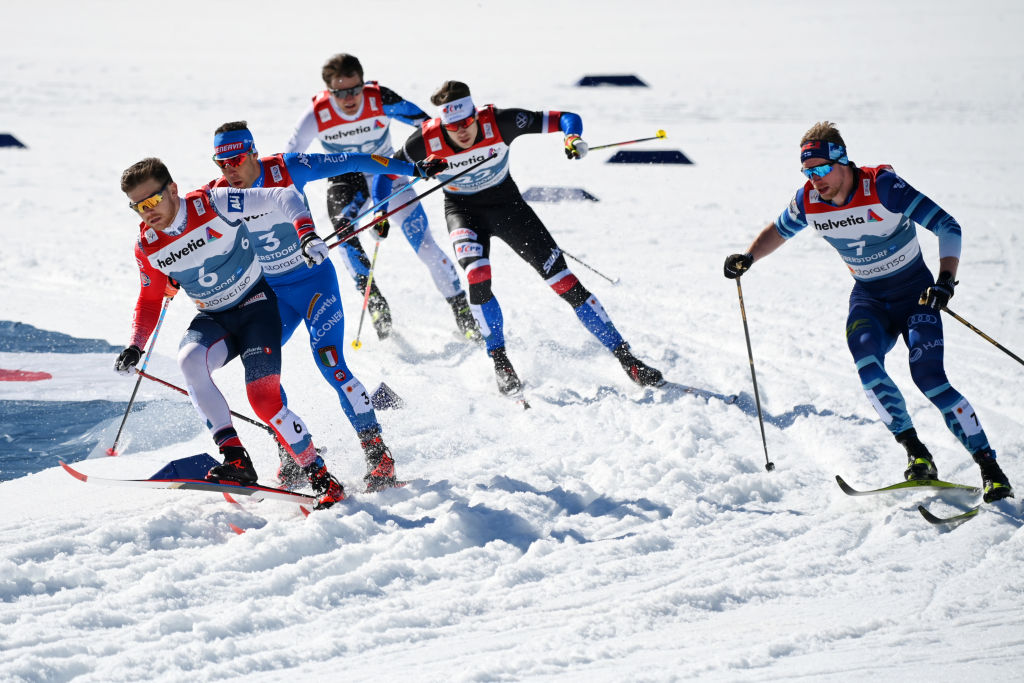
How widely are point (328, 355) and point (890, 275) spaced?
293 cm

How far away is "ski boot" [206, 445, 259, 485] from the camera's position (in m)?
4.52

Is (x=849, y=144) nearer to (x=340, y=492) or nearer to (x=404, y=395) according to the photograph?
(x=404, y=395)

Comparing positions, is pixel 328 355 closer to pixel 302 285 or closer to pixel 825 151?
pixel 302 285

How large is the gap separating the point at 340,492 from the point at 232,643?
129 cm

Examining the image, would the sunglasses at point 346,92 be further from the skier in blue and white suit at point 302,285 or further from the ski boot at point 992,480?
the ski boot at point 992,480

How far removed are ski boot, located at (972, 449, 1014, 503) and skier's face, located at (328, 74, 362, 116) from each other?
494cm

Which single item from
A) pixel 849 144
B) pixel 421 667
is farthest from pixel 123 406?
pixel 849 144

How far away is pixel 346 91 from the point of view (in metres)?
7.12

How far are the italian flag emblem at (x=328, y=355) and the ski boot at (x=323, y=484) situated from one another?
19.9 inches

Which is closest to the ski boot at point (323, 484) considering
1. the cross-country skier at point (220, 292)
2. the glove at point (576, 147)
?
the cross-country skier at point (220, 292)

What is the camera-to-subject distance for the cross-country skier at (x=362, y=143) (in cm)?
716

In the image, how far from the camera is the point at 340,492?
480 cm

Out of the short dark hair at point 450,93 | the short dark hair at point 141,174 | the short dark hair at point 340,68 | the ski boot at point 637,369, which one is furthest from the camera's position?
the short dark hair at point 340,68

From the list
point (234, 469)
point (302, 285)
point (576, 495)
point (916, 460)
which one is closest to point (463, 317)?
point (302, 285)
